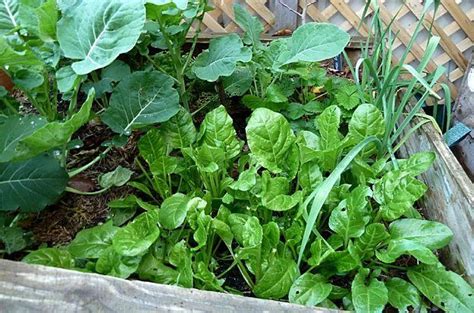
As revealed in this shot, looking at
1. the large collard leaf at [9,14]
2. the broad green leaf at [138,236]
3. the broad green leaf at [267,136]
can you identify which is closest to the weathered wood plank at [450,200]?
the broad green leaf at [267,136]

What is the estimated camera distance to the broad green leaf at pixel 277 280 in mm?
931

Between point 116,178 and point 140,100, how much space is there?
0.20 meters

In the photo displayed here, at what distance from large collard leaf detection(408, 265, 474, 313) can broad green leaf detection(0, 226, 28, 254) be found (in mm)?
806

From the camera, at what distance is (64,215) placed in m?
1.17

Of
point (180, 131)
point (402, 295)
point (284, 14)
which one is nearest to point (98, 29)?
point (180, 131)

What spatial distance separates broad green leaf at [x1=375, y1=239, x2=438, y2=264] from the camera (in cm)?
90

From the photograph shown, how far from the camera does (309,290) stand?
36.4 inches

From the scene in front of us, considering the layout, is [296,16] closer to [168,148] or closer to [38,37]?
[168,148]

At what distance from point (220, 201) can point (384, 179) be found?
36 centimetres

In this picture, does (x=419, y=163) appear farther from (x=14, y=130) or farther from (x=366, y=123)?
(x=14, y=130)

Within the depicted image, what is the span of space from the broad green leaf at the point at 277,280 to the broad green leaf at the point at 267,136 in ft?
0.69

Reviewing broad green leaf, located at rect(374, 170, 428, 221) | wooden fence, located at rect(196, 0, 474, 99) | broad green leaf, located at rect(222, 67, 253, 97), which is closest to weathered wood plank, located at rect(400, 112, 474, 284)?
broad green leaf, located at rect(374, 170, 428, 221)

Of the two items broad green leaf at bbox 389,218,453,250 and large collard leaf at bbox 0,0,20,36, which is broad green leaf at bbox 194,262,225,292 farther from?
large collard leaf at bbox 0,0,20,36

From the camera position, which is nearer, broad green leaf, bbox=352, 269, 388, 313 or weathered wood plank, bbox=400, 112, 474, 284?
broad green leaf, bbox=352, 269, 388, 313
